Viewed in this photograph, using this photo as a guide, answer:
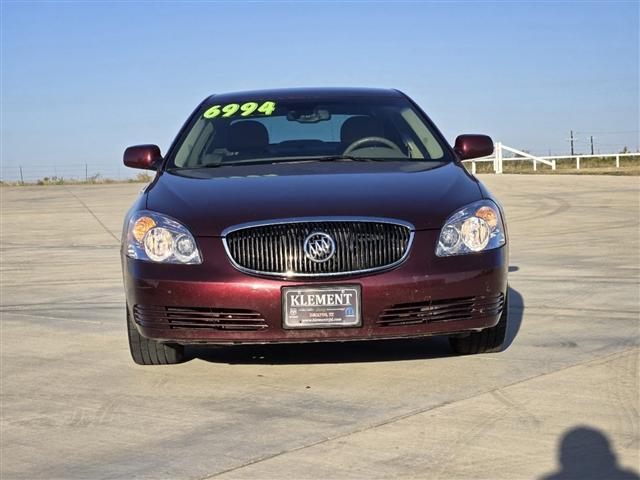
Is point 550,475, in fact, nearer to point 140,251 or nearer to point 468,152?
point 140,251

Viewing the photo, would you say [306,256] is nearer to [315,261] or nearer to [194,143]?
[315,261]

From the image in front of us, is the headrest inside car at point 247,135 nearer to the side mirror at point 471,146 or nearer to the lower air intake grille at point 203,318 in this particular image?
the side mirror at point 471,146

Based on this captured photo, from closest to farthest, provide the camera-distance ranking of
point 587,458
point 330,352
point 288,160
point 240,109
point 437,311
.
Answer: point 587,458 → point 437,311 → point 330,352 → point 288,160 → point 240,109

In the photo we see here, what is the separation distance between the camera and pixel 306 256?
5.64m

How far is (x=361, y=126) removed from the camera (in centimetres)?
745

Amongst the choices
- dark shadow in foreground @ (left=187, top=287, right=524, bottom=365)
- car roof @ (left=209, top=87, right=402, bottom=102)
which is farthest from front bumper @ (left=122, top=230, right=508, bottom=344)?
car roof @ (left=209, top=87, right=402, bottom=102)

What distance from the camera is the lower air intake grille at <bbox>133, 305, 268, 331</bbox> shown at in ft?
18.5

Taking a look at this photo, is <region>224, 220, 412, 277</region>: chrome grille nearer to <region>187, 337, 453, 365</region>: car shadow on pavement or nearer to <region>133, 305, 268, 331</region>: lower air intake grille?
<region>133, 305, 268, 331</region>: lower air intake grille

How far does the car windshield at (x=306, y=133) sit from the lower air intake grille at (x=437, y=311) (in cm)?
152

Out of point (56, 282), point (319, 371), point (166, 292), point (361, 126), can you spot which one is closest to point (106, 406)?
point (166, 292)

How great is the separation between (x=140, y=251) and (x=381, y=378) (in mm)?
1370

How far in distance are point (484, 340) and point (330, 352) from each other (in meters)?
0.88

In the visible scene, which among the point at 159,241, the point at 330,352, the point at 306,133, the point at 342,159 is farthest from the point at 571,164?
the point at 159,241

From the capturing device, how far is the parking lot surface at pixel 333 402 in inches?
170
